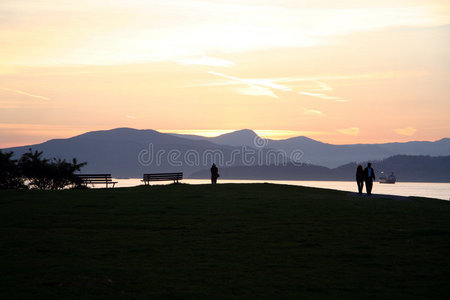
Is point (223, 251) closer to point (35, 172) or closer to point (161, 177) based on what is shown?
point (161, 177)

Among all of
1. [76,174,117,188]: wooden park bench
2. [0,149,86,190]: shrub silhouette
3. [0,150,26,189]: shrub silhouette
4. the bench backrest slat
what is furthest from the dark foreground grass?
[0,149,86,190]: shrub silhouette

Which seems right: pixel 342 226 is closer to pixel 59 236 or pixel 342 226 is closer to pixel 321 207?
pixel 321 207

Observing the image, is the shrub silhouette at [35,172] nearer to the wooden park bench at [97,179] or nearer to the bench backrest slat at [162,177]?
the wooden park bench at [97,179]

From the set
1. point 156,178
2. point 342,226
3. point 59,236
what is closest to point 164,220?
point 59,236

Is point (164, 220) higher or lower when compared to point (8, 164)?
lower

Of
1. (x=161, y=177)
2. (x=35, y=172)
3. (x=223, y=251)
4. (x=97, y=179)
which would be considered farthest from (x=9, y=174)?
(x=223, y=251)

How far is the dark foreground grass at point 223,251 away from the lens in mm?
11164

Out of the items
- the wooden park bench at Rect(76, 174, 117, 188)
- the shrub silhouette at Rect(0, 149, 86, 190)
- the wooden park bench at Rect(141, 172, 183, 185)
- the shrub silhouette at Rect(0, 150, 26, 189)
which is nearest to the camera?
the wooden park bench at Rect(76, 174, 117, 188)

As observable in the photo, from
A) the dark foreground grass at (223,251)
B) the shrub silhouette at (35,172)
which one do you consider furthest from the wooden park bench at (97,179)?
the dark foreground grass at (223,251)

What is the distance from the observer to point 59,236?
679 inches

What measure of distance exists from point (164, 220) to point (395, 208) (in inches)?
441

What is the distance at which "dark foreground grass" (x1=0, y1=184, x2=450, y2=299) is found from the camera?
11164 millimetres

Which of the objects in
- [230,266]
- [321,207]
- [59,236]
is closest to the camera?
[230,266]

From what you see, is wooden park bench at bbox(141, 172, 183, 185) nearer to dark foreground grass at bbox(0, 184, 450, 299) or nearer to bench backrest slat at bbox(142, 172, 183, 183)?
bench backrest slat at bbox(142, 172, 183, 183)
